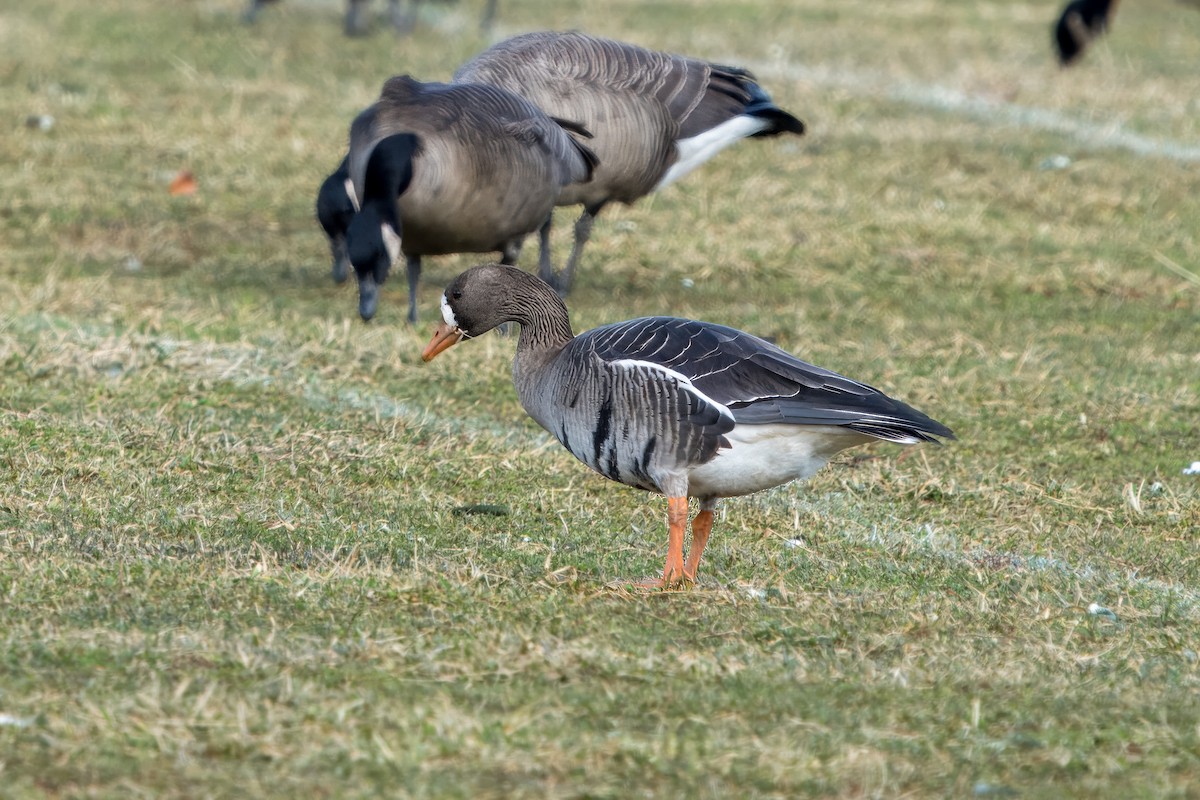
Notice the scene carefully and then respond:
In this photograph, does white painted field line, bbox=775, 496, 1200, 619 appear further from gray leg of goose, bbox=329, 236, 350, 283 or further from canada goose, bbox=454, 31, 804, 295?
gray leg of goose, bbox=329, 236, 350, 283

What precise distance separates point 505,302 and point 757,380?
865mm

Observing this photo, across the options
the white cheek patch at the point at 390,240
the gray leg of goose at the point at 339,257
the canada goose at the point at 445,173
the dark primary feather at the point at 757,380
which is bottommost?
the gray leg of goose at the point at 339,257

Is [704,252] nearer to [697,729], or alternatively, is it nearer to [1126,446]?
[1126,446]

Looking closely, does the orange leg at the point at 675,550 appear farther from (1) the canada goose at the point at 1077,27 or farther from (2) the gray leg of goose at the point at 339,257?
(1) the canada goose at the point at 1077,27

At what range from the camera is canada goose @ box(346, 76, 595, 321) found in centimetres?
708

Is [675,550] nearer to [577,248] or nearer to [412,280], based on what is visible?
[412,280]

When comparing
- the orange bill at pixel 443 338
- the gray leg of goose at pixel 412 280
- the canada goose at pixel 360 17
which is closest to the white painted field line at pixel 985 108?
the canada goose at pixel 360 17

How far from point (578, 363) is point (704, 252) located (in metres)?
5.07

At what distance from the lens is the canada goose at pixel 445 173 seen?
7.08m

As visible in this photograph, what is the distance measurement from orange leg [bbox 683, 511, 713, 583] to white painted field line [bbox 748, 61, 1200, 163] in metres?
8.77

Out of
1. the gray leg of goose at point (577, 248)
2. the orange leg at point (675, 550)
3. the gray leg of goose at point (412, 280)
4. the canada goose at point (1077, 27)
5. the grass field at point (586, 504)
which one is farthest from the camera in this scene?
the canada goose at point (1077, 27)

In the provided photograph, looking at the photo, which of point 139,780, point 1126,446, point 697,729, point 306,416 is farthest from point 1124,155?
point 139,780

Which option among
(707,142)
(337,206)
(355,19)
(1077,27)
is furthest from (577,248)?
(1077,27)

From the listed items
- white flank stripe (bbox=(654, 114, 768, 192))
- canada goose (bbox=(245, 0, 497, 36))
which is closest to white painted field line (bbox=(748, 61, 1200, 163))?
canada goose (bbox=(245, 0, 497, 36))
